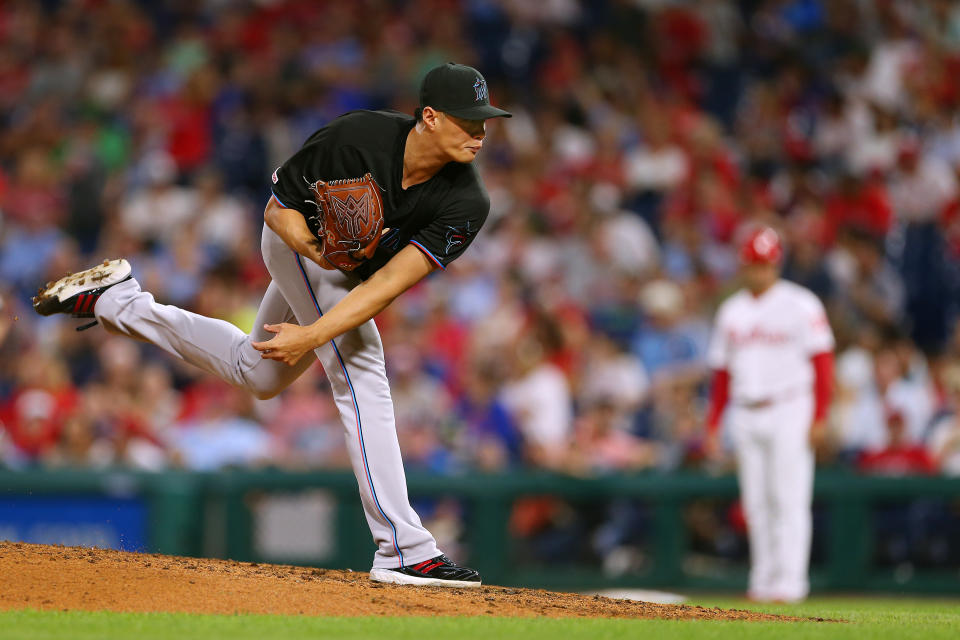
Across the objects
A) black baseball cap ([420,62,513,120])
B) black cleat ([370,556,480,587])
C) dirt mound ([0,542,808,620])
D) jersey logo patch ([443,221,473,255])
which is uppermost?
black baseball cap ([420,62,513,120])

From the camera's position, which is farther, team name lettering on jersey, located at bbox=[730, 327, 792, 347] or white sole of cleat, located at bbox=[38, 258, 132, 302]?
team name lettering on jersey, located at bbox=[730, 327, 792, 347]

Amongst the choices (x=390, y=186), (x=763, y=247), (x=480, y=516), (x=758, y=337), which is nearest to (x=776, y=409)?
(x=758, y=337)

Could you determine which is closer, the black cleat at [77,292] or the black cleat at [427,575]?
the black cleat at [427,575]

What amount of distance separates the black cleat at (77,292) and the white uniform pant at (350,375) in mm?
361

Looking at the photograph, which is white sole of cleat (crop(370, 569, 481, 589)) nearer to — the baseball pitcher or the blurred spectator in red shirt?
the baseball pitcher

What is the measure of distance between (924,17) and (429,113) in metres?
9.72

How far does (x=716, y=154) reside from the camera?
39.8ft

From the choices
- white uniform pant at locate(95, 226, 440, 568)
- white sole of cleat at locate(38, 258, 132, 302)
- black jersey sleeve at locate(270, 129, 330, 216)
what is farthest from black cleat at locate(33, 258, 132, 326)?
black jersey sleeve at locate(270, 129, 330, 216)

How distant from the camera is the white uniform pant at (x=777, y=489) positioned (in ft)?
26.7

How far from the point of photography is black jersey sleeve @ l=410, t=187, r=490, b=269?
16.4 feet

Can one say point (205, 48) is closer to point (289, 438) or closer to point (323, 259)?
point (289, 438)

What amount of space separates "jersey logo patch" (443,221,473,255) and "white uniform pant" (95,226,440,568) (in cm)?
42

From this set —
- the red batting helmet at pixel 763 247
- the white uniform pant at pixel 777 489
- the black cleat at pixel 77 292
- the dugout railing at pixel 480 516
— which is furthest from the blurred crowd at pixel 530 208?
the black cleat at pixel 77 292

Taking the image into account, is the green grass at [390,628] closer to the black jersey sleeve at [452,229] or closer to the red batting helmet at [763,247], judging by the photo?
the black jersey sleeve at [452,229]
